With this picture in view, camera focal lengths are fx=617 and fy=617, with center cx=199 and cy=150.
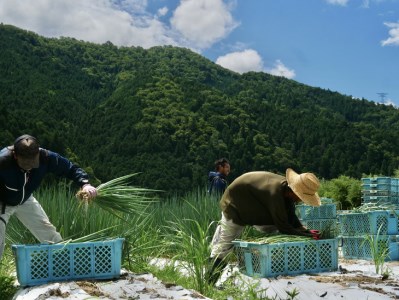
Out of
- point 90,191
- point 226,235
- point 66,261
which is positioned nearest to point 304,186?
point 226,235

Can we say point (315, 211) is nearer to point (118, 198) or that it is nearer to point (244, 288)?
point (118, 198)

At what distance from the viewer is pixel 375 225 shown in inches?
274

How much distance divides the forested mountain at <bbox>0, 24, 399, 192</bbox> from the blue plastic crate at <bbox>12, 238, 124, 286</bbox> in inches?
1204

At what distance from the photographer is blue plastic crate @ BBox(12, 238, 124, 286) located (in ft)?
14.2

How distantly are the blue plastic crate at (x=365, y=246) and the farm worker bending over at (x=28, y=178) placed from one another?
338 cm

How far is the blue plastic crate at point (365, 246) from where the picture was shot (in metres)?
6.81

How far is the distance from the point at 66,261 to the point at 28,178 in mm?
673

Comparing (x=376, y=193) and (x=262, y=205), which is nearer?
(x=262, y=205)

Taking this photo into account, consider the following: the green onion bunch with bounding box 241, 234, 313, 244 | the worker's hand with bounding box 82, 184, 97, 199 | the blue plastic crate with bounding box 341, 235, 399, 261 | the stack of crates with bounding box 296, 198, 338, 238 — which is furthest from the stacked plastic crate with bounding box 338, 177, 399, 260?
the worker's hand with bounding box 82, 184, 97, 199

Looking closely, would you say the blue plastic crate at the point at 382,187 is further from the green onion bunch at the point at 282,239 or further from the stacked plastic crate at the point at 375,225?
the green onion bunch at the point at 282,239

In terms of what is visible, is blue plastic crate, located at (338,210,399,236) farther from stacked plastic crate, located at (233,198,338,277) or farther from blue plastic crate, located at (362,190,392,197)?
stacked plastic crate, located at (233,198,338,277)

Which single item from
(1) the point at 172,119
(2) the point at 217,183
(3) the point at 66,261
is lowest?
(3) the point at 66,261

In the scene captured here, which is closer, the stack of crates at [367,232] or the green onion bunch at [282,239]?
the green onion bunch at [282,239]

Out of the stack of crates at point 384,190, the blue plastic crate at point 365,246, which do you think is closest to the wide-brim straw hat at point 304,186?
the blue plastic crate at point 365,246
